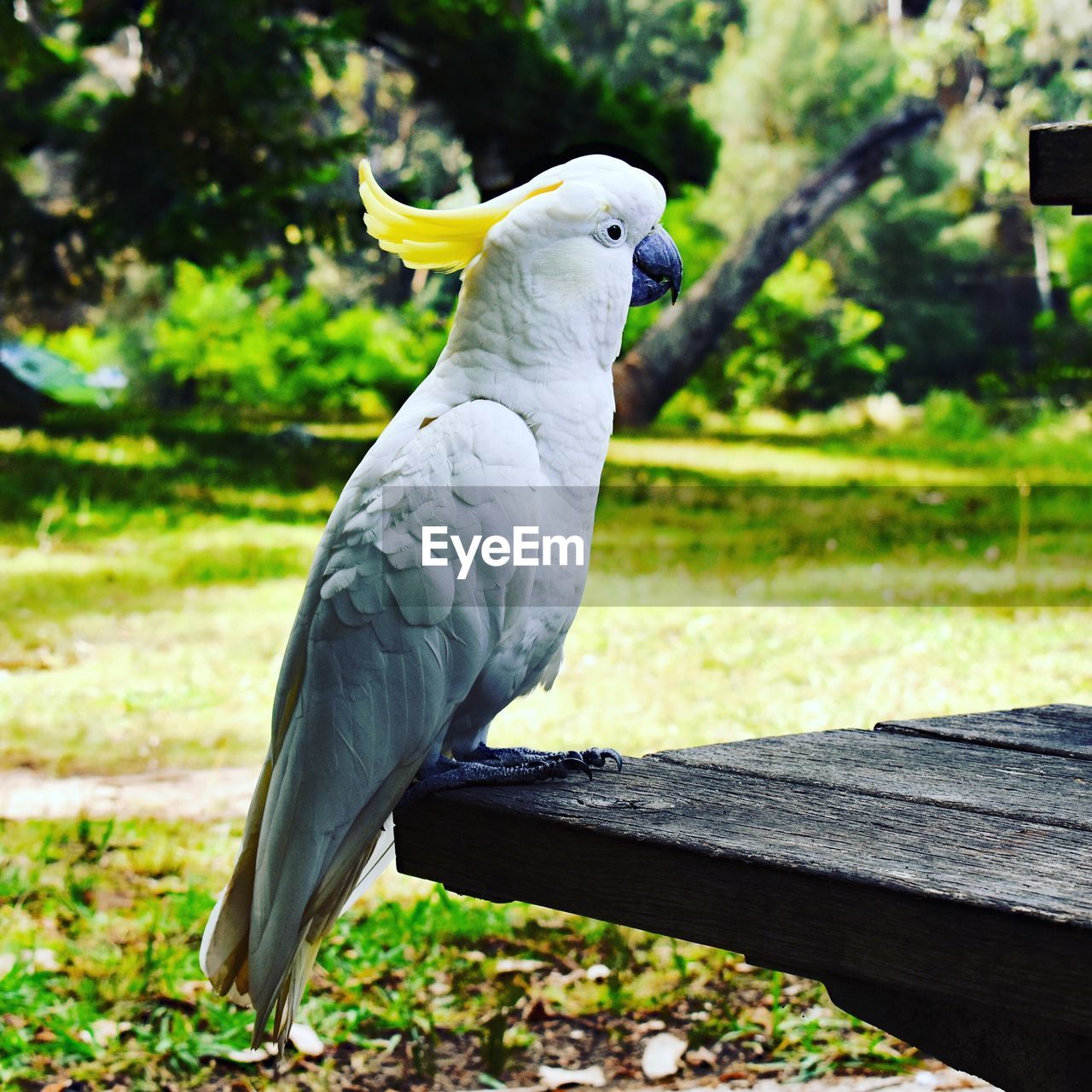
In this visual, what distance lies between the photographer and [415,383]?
10.4 m

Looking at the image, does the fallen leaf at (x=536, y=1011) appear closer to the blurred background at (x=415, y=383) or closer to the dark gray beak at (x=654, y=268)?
the blurred background at (x=415, y=383)

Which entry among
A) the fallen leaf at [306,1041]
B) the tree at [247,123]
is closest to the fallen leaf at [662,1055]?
the fallen leaf at [306,1041]

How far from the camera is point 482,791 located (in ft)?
3.74

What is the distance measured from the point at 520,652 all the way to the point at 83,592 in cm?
356

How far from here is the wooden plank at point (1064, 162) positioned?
1148 mm

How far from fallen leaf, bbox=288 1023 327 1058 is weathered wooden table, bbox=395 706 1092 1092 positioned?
90 centimetres

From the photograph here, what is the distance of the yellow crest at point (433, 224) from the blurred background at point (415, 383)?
474 millimetres

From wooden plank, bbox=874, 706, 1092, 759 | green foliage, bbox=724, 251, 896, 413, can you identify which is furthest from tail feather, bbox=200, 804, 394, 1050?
green foliage, bbox=724, 251, 896, 413

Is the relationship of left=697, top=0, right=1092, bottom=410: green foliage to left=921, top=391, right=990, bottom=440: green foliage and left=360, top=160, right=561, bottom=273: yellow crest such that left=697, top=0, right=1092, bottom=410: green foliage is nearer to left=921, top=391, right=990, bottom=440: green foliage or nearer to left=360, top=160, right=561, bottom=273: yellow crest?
left=921, top=391, right=990, bottom=440: green foliage

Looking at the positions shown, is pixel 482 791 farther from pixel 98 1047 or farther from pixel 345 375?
pixel 345 375

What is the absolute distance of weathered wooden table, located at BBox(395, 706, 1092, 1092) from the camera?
774 mm

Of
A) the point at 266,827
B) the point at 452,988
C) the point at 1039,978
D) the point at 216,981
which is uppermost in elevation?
the point at 1039,978

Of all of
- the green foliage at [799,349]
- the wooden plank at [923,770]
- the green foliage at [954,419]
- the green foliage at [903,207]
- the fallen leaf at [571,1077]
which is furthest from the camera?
the green foliage at [903,207]

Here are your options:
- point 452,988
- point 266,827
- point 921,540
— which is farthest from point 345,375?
point 266,827
